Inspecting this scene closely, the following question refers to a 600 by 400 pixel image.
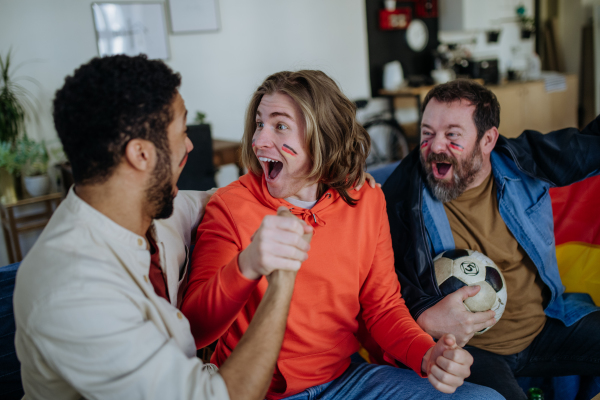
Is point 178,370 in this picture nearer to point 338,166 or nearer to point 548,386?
point 338,166

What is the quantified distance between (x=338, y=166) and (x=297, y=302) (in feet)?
1.41

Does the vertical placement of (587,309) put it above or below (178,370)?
below

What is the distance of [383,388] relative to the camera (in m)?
1.31

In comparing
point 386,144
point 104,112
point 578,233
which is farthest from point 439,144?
point 386,144

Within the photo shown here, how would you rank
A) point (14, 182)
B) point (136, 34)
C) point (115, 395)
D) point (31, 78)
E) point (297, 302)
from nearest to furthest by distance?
point (115, 395) < point (297, 302) < point (14, 182) < point (31, 78) < point (136, 34)

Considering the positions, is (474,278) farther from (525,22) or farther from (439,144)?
(525,22)

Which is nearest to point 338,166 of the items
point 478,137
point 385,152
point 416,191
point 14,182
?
point 416,191

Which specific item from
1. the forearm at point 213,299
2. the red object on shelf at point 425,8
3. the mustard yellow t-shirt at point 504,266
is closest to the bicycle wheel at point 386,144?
the red object on shelf at point 425,8

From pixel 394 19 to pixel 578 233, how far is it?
4475mm

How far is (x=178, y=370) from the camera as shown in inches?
34.0

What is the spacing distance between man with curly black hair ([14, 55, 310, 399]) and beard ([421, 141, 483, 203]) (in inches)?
35.2

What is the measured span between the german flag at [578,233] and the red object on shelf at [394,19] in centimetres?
429

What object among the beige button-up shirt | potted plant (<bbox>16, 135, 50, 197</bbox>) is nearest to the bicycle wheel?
potted plant (<bbox>16, 135, 50, 197</bbox>)

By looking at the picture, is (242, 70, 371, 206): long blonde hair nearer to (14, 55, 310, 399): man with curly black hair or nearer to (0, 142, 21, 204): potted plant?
(14, 55, 310, 399): man with curly black hair
